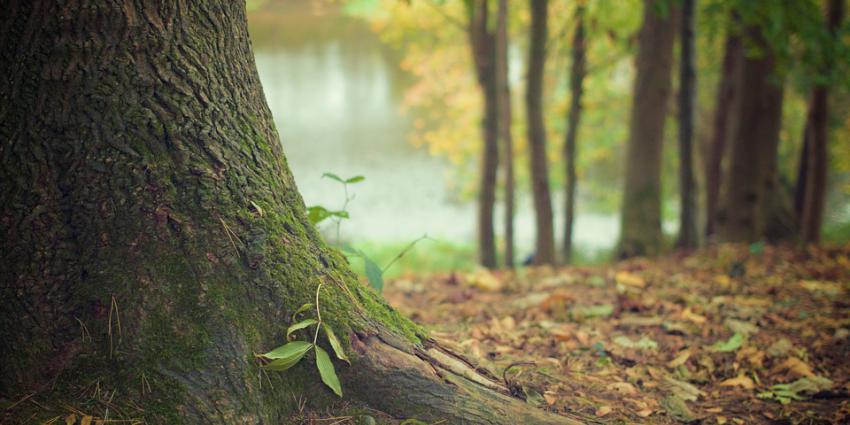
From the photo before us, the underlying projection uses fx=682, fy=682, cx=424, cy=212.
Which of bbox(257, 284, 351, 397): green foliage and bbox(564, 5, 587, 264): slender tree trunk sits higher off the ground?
bbox(564, 5, 587, 264): slender tree trunk

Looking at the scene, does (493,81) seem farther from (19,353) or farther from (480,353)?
(19,353)

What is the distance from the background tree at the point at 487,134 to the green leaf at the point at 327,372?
670 centimetres

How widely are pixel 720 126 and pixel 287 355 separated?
33.4 ft

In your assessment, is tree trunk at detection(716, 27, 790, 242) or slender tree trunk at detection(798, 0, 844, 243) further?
slender tree trunk at detection(798, 0, 844, 243)

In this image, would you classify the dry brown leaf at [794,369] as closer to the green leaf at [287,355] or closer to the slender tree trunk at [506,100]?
the green leaf at [287,355]

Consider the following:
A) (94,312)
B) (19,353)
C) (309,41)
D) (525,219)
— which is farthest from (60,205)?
(525,219)

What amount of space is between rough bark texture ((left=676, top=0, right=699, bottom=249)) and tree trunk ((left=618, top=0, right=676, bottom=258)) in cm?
52

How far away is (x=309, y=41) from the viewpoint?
1591 cm

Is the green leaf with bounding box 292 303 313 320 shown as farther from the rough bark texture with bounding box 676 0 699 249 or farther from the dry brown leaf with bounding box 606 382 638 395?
the rough bark texture with bounding box 676 0 699 249

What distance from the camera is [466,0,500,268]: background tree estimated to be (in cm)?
862

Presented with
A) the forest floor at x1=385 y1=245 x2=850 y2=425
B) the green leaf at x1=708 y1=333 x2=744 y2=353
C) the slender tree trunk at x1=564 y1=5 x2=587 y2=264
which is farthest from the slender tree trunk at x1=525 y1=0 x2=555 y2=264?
the green leaf at x1=708 y1=333 x2=744 y2=353

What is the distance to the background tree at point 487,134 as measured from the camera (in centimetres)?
862

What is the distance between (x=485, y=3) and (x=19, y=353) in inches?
281

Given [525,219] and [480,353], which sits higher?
[480,353]
